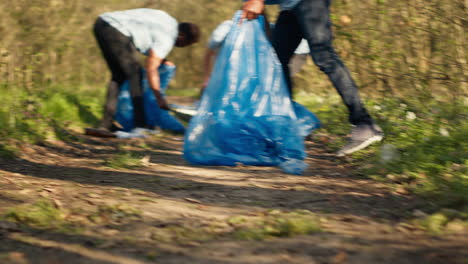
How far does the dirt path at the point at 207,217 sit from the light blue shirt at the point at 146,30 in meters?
1.75

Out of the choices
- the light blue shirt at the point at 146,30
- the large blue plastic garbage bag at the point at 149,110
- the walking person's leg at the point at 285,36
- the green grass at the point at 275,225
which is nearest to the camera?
the green grass at the point at 275,225

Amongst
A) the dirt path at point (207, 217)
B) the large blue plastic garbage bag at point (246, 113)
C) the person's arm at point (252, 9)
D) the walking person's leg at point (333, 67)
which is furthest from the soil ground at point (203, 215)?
the person's arm at point (252, 9)

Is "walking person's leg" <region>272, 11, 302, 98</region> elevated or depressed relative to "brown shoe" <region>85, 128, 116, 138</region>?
elevated

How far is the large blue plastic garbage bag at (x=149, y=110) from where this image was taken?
573 cm

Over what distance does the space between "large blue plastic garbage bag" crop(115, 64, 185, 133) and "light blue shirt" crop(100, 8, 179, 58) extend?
2.06ft

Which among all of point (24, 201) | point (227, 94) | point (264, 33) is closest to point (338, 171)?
point (227, 94)

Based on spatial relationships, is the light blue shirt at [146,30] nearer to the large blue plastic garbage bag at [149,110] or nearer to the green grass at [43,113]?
the large blue plastic garbage bag at [149,110]

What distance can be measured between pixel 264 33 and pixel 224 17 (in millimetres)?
6347

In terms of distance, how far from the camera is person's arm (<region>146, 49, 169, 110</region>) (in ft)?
Answer: 16.7

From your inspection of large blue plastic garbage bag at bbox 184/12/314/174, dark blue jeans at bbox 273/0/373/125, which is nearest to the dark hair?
large blue plastic garbage bag at bbox 184/12/314/174

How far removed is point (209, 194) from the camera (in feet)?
9.09

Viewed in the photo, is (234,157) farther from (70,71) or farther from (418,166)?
(70,71)

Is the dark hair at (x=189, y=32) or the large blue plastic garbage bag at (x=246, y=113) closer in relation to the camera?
the large blue plastic garbage bag at (x=246, y=113)

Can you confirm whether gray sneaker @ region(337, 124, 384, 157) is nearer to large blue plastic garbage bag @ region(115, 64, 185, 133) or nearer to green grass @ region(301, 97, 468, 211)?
green grass @ region(301, 97, 468, 211)
